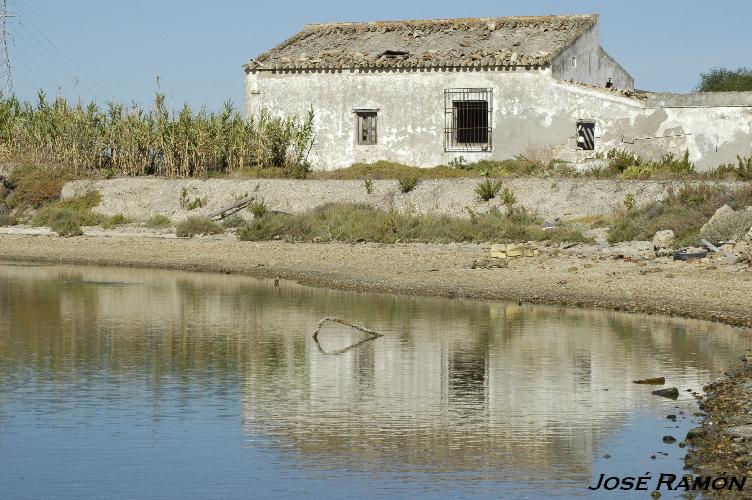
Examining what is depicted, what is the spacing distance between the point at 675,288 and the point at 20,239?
19065 millimetres

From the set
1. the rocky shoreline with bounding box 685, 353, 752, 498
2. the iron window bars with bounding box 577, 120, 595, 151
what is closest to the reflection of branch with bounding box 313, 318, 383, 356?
the rocky shoreline with bounding box 685, 353, 752, 498

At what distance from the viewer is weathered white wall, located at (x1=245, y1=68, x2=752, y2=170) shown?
113ft

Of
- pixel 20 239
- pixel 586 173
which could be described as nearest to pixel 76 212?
pixel 20 239

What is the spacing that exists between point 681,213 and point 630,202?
267cm

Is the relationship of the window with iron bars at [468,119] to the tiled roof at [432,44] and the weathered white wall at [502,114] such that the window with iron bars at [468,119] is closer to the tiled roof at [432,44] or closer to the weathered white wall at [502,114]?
the weathered white wall at [502,114]

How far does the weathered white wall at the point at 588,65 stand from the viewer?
123ft

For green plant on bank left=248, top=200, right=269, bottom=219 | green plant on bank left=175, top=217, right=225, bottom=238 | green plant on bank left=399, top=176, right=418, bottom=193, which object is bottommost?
green plant on bank left=175, top=217, right=225, bottom=238

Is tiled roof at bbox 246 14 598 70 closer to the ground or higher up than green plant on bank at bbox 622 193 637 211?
higher up

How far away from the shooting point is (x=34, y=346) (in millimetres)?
17891

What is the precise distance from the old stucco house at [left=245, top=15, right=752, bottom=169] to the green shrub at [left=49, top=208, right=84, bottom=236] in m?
7.47

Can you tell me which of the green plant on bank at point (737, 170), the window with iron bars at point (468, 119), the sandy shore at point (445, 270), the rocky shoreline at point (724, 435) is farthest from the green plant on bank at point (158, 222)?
the rocky shoreline at point (724, 435)

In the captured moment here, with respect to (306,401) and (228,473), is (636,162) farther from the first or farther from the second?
(228,473)

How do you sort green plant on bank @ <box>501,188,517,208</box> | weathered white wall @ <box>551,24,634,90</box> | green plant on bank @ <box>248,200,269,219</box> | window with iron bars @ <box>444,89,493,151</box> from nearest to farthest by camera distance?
1. green plant on bank @ <box>501,188,517,208</box>
2. green plant on bank @ <box>248,200,269,219</box>
3. window with iron bars @ <box>444,89,493,151</box>
4. weathered white wall @ <box>551,24,634,90</box>

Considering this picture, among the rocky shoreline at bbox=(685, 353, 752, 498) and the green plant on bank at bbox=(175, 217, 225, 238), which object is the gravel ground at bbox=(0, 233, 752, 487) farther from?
the green plant on bank at bbox=(175, 217, 225, 238)
